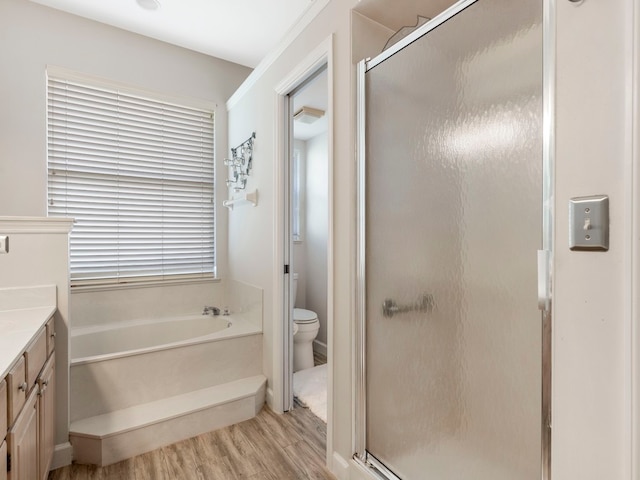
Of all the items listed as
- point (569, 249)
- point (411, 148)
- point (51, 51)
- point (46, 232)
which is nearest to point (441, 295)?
point (569, 249)

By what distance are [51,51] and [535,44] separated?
316 centimetres

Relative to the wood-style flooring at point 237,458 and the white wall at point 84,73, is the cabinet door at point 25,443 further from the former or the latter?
the white wall at point 84,73

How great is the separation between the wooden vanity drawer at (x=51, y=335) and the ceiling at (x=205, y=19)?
220 centimetres

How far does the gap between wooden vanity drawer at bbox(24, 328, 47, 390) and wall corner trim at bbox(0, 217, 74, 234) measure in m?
0.52

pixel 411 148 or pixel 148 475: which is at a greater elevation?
pixel 411 148

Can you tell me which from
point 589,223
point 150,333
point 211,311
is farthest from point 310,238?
point 589,223

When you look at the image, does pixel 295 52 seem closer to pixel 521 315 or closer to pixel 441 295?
pixel 441 295

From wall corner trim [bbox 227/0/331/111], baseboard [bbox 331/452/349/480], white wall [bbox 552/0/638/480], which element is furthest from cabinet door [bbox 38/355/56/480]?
wall corner trim [bbox 227/0/331/111]

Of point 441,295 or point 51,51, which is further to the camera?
point 51,51

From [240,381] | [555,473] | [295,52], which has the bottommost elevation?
[240,381]

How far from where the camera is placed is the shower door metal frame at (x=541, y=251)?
82cm

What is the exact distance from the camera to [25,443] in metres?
1.20

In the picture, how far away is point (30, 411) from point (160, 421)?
2.66ft

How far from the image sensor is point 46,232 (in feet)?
5.59
